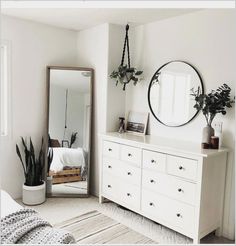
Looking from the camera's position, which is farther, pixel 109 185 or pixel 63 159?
pixel 63 159

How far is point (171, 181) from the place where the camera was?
2.41 metres

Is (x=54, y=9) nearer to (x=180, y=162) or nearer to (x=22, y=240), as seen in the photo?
(x=180, y=162)

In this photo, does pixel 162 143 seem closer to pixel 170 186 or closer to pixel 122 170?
pixel 170 186

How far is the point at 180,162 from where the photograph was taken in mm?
2320

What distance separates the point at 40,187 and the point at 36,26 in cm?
190

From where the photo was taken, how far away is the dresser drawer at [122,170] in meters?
2.72

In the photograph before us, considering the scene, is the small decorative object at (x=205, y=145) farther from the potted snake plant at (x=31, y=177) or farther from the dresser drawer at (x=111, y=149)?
the potted snake plant at (x=31, y=177)

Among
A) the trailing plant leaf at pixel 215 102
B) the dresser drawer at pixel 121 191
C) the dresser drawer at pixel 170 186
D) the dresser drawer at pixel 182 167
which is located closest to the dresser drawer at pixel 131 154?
the dresser drawer at pixel 170 186

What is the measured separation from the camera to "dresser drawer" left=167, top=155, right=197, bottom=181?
7.34ft

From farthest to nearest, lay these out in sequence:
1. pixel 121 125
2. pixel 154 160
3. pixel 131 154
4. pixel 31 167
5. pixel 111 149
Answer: pixel 121 125
pixel 31 167
pixel 111 149
pixel 131 154
pixel 154 160

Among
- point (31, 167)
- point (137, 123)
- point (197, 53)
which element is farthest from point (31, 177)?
point (197, 53)

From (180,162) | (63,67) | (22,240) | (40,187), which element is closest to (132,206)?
(180,162)

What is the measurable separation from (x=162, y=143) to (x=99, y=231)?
1.02 metres

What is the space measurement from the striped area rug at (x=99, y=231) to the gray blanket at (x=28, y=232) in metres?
1.05
